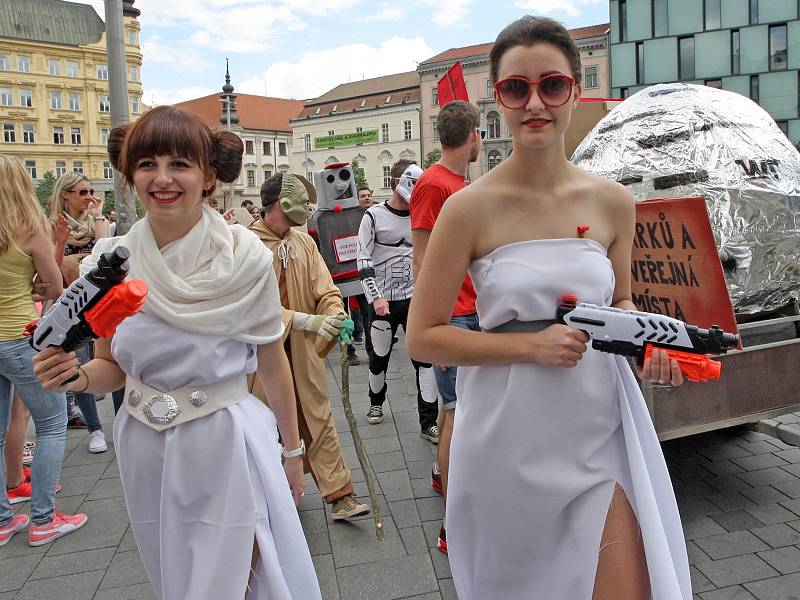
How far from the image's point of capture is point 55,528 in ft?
13.3

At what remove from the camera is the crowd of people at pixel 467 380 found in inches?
73.6

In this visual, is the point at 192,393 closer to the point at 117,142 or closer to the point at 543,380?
the point at 117,142

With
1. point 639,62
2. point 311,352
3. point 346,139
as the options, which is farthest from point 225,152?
point 346,139

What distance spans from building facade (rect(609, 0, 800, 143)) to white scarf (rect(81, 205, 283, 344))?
156 ft

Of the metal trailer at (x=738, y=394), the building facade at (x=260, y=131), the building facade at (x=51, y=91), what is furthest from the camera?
the building facade at (x=260, y=131)

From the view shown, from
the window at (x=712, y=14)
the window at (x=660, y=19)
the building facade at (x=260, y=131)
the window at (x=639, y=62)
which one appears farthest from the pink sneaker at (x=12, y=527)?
the building facade at (x=260, y=131)

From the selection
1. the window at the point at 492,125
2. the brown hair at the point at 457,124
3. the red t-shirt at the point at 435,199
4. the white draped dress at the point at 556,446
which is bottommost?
the white draped dress at the point at 556,446

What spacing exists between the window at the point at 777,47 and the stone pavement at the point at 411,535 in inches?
1825

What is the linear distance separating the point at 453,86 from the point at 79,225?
3.33 metres

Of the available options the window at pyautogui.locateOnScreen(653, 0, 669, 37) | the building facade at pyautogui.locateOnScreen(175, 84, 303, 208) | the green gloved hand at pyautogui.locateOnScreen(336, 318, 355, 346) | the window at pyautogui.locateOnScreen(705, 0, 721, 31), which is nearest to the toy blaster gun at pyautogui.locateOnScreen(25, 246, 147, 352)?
the green gloved hand at pyautogui.locateOnScreen(336, 318, 355, 346)

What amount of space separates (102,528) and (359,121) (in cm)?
8578

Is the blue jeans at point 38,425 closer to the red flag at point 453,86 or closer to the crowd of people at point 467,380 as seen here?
the crowd of people at point 467,380

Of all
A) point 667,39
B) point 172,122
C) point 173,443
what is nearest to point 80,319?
point 173,443

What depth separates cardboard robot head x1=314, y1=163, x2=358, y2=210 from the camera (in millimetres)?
6859
